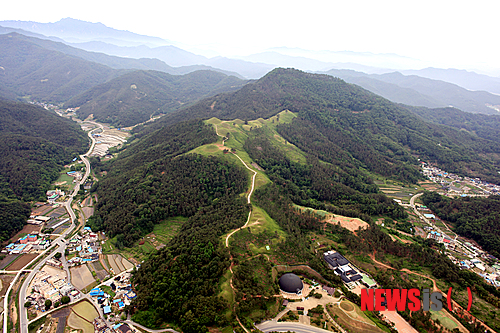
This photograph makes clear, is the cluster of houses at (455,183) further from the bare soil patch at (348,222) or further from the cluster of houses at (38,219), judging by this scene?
the cluster of houses at (38,219)

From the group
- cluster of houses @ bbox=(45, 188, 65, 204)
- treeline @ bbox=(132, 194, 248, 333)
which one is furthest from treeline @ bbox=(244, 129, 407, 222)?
cluster of houses @ bbox=(45, 188, 65, 204)

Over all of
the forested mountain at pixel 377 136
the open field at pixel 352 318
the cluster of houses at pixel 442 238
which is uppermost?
the forested mountain at pixel 377 136

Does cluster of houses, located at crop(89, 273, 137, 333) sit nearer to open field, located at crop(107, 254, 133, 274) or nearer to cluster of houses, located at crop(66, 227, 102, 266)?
open field, located at crop(107, 254, 133, 274)

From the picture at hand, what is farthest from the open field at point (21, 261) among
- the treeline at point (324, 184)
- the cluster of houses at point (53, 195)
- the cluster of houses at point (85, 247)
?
the treeline at point (324, 184)

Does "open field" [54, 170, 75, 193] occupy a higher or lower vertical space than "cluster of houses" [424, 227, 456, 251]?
lower

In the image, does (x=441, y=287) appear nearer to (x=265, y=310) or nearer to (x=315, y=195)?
(x=265, y=310)

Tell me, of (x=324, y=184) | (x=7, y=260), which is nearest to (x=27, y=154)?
(x=7, y=260)

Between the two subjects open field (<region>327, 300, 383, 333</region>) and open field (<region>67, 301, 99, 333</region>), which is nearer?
open field (<region>327, 300, 383, 333</region>)
